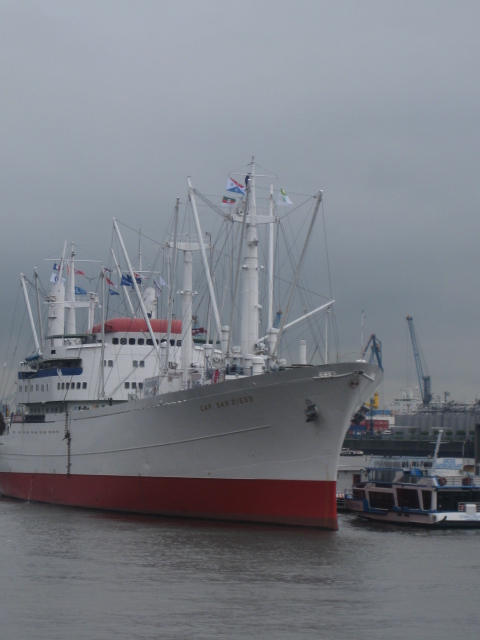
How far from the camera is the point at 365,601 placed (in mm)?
20000

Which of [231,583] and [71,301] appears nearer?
[231,583]

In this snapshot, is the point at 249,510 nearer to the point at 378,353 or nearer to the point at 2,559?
the point at 2,559

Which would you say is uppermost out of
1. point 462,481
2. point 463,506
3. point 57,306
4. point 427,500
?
point 57,306

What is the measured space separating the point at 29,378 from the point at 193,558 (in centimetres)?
2489

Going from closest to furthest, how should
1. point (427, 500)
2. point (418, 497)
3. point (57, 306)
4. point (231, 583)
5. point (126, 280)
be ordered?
point (231, 583) → point (427, 500) → point (418, 497) → point (126, 280) → point (57, 306)

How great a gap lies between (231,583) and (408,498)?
18.1m

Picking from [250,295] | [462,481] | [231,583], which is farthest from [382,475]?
[231,583]

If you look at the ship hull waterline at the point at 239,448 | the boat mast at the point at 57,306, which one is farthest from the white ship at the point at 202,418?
the boat mast at the point at 57,306

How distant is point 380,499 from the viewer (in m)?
39.3

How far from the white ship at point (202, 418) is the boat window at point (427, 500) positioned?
23.1ft

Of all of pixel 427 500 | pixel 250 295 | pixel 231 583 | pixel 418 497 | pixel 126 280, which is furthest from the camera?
pixel 126 280

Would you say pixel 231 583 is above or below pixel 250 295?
below

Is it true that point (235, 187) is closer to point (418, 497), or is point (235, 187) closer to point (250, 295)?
point (250, 295)

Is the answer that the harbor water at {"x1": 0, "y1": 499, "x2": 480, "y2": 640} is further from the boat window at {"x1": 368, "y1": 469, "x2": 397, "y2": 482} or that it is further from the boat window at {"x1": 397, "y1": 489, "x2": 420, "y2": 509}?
the boat window at {"x1": 368, "y1": 469, "x2": 397, "y2": 482}
